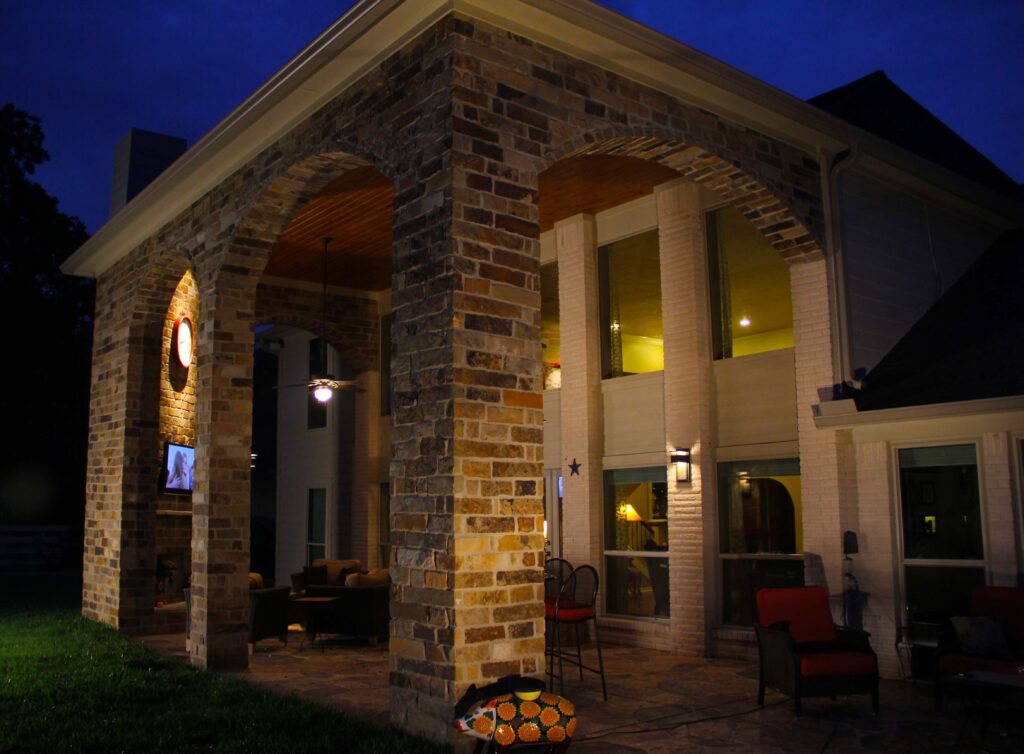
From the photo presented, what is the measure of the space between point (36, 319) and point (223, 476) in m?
19.3

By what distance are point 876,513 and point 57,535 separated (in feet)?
82.8

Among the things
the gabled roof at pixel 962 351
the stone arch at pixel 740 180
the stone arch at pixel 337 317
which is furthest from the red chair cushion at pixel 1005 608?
the stone arch at pixel 337 317

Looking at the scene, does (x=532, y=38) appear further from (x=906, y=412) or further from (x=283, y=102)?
(x=906, y=412)

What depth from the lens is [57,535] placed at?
27156mm

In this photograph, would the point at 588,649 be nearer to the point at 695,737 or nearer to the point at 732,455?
the point at 732,455

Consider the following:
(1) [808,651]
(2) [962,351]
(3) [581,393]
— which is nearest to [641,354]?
(3) [581,393]

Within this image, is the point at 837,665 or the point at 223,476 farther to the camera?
the point at 223,476

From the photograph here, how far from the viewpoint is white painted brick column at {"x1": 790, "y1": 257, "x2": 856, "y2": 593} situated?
8.48 meters

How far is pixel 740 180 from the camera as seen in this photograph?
8.18 meters

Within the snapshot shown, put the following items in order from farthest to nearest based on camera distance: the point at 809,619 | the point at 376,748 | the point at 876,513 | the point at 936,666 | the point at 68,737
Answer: the point at 876,513
the point at 809,619
the point at 936,666
the point at 68,737
the point at 376,748

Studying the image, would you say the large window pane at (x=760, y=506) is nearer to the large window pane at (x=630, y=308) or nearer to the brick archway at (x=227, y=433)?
the large window pane at (x=630, y=308)

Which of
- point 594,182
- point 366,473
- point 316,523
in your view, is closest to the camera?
point 594,182

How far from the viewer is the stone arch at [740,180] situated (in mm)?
7180

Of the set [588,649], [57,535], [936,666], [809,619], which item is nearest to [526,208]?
[809,619]
